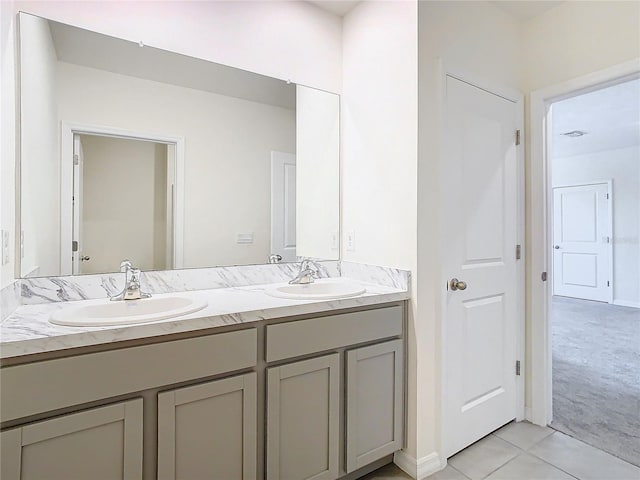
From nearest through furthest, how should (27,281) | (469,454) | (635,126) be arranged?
(27,281)
(469,454)
(635,126)

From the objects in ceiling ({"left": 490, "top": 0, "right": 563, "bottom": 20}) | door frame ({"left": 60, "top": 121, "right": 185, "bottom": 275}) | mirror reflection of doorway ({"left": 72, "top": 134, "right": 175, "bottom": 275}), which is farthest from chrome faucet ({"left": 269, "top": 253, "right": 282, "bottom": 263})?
ceiling ({"left": 490, "top": 0, "right": 563, "bottom": 20})

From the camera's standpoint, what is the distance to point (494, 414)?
211cm

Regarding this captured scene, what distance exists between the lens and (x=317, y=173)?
2.27 meters

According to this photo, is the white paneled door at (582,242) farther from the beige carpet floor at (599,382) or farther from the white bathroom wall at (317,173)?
the white bathroom wall at (317,173)

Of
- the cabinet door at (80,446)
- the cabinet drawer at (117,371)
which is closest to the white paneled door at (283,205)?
the cabinet drawer at (117,371)

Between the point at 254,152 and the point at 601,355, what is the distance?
11.9ft

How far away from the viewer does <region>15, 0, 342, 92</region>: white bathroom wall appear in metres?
1.62

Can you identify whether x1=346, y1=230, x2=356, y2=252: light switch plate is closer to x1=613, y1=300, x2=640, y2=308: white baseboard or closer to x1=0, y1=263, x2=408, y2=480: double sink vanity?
x1=0, y1=263, x2=408, y2=480: double sink vanity

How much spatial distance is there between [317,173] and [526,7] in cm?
155

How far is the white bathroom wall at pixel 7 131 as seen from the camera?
126 cm

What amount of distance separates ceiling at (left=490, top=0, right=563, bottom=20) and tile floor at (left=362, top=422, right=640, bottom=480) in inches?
97.2

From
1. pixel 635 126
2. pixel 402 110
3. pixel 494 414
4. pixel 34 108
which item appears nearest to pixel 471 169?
pixel 402 110

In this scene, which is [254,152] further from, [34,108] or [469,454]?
[469,454]

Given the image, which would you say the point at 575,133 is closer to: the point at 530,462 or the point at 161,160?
the point at 530,462
